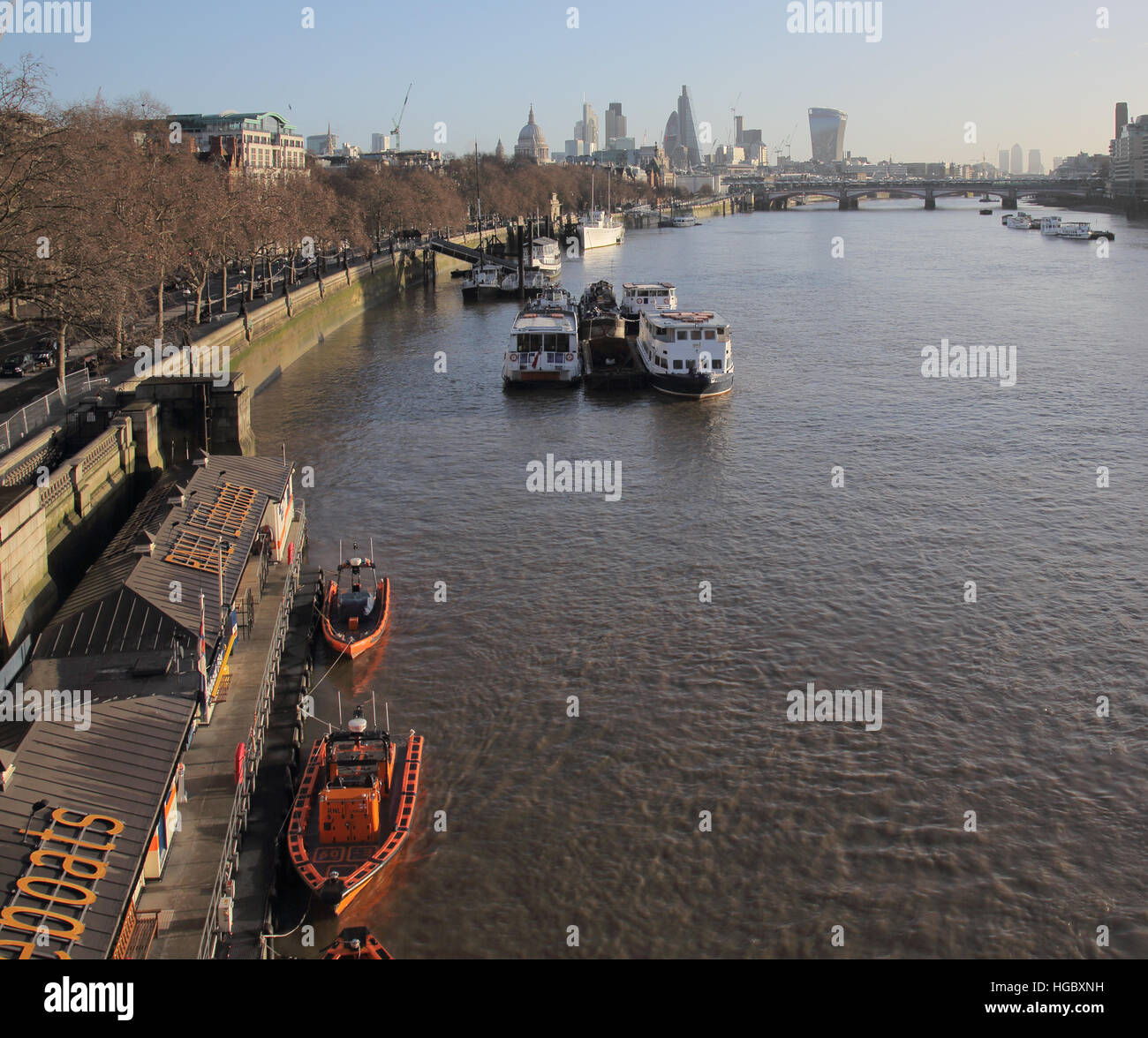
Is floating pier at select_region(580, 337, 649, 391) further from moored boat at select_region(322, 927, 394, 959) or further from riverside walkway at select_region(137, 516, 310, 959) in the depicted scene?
moored boat at select_region(322, 927, 394, 959)

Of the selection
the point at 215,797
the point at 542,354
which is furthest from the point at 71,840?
the point at 542,354

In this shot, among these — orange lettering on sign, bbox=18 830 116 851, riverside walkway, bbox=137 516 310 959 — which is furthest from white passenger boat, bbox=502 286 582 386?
orange lettering on sign, bbox=18 830 116 851

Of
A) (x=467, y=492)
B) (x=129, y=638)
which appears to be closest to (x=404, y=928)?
(x=129, y=638)

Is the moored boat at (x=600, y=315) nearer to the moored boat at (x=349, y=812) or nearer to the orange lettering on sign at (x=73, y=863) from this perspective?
the moored boat at (x=349, y=812)

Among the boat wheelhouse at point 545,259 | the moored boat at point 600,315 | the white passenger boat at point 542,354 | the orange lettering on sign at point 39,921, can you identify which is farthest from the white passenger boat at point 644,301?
the orange lettering on sign at point 39,921

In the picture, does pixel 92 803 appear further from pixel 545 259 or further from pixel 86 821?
pixel 545 259
